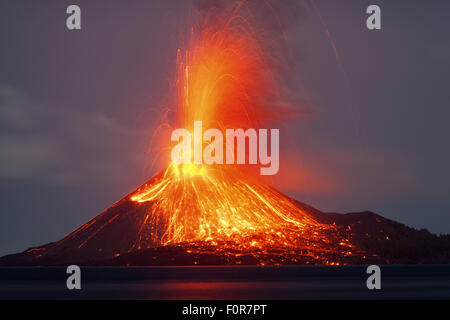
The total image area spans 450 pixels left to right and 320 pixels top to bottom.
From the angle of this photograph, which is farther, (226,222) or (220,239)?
(226,222)

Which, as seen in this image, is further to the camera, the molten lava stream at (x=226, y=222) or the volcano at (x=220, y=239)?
the molten lava stream at (x=226, y=222)

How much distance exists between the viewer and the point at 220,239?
571 ft

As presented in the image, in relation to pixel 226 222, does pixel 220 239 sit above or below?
below

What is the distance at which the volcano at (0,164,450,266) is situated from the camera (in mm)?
163625

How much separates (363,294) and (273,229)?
384 ft

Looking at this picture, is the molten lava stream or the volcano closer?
the volcano

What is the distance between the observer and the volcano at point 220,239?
164m

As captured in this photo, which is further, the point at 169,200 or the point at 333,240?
the point at 169,200

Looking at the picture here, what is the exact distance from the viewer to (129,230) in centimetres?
18688
